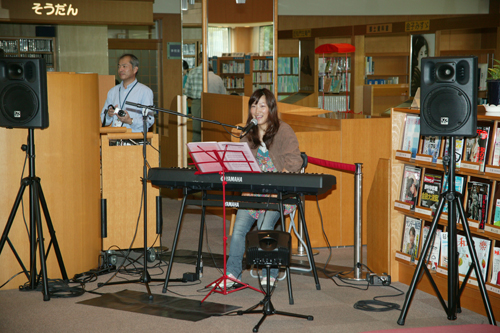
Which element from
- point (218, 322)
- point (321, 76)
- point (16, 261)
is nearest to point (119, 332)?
point (218, 322)

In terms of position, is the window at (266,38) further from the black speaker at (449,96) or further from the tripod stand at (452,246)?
the tripod stand at (452,246)

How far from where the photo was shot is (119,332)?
10.0ft

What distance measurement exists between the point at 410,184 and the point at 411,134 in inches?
14.2

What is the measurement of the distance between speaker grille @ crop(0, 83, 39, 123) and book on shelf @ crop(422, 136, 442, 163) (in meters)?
2.64

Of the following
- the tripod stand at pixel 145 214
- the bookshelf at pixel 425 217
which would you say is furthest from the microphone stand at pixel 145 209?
the bookshelf at pixel 425 217

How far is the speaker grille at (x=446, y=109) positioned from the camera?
2.98 meters

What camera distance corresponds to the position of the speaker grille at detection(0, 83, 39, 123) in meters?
3.51

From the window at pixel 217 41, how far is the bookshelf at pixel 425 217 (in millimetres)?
3409

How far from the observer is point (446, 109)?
9.92 ft

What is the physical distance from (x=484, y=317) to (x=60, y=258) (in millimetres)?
2854

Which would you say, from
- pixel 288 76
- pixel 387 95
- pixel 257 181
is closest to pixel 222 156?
pixel 257 181

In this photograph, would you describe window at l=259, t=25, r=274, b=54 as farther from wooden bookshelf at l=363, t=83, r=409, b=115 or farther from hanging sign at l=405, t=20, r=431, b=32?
wooden bookshelf at l=363, t=83, r=409, b=115

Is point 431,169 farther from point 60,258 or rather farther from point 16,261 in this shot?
point 16,261

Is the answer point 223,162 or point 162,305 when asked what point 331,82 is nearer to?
point 223,162
